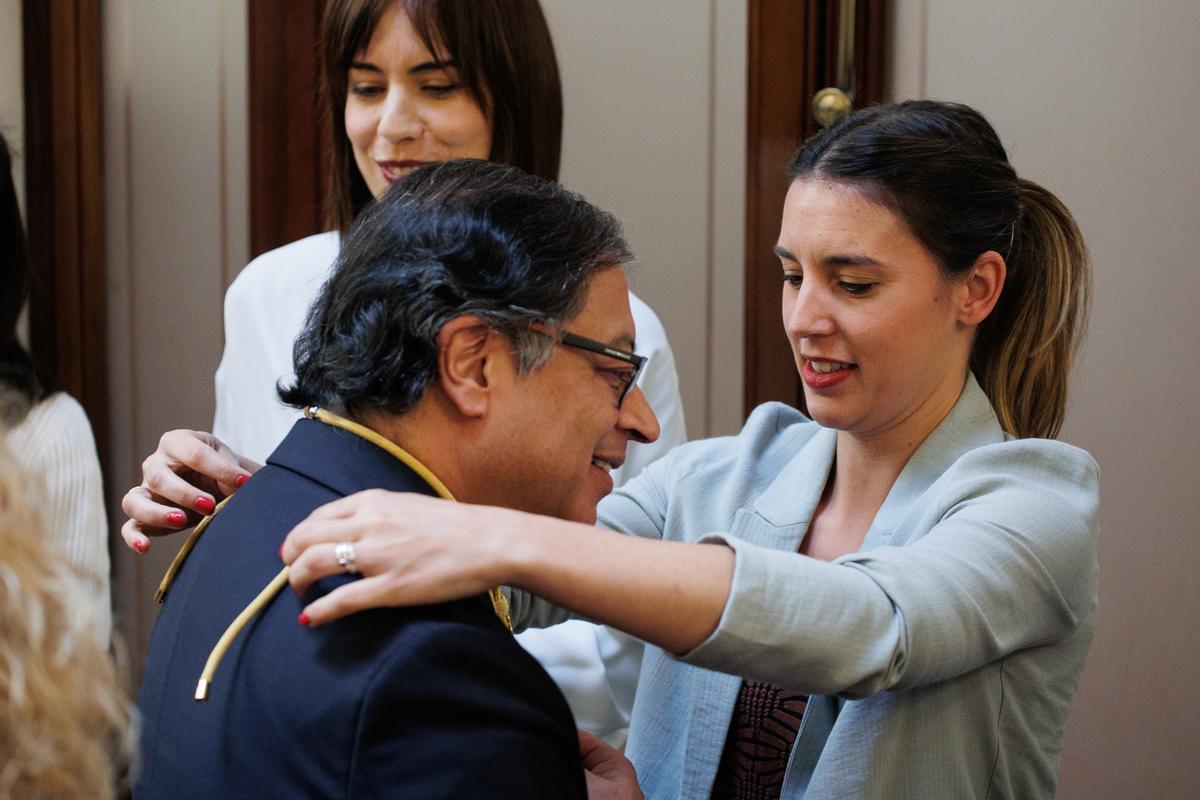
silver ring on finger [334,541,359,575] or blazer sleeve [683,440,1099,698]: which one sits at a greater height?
silver ring on finger [334,541,359,575]

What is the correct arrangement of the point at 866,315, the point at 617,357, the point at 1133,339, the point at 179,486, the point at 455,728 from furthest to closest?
1. the point at 1133,339
2. the point at 866,315
3. the point at 179,486
4. the point at 617,357
5. the point at 455,728

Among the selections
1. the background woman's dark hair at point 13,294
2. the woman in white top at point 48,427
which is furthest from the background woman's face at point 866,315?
the background woman's dark hair at point 13,294

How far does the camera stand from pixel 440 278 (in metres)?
1.27

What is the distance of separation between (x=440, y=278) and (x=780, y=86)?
1.96 metres

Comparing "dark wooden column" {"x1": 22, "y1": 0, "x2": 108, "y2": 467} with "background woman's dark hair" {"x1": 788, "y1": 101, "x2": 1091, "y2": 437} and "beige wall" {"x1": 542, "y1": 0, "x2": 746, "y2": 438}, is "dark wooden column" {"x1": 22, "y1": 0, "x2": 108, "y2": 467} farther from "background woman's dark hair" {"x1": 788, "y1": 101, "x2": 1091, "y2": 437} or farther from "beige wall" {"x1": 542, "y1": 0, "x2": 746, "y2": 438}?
"background woman's dark hair" {"x1": 788, "y1": 101, "x2": 1091, "y2": 437}

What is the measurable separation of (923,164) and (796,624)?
63 cm

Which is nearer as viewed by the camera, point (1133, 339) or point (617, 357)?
point (617, 357)

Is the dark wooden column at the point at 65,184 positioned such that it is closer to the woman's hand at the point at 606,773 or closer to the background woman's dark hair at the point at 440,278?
the background woman's dark hair at the point at 440,278

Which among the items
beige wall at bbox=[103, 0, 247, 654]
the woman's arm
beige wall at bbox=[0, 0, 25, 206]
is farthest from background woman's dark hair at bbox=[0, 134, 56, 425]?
the woman's arm

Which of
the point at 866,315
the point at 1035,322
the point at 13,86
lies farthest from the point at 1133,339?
the point at 13,86

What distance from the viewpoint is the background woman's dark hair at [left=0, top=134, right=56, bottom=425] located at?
8.29 ft

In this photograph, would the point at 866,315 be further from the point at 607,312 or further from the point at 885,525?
the point at 607,312

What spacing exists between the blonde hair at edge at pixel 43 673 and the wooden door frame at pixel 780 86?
243 centimetres

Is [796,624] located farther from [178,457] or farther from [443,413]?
[178,457]
